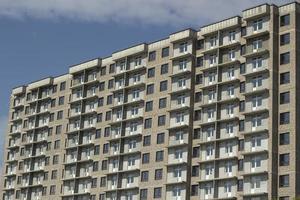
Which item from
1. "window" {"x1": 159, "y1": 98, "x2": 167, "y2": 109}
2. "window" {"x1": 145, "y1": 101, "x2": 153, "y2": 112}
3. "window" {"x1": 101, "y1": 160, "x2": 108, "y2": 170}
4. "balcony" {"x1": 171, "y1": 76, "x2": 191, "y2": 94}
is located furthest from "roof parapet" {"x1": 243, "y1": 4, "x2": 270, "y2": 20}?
"window" {"x1": 101, "y1": 160, "x2": 108, "y2": 170}

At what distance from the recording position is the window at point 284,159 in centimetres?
8675

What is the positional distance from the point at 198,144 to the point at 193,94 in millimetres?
7599

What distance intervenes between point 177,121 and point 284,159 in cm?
1934

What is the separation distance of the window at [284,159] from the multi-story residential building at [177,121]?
13cm

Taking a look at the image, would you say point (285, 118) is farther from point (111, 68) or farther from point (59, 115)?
point (59, 115)

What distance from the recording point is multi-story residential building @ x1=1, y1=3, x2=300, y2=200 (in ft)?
293

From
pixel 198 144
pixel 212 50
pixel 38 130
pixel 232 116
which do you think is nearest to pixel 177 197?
pixel 198 144

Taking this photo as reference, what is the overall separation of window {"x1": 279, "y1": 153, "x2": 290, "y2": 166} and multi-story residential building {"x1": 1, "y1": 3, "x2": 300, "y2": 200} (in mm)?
129

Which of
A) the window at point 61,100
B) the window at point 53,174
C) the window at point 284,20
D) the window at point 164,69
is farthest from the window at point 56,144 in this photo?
the window at point 284,20

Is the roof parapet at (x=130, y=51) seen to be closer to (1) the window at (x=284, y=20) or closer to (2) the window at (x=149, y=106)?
(2) the window at (x=149, y=106)

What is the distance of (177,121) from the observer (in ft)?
332

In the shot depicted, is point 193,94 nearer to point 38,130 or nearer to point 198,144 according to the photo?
point 198,144

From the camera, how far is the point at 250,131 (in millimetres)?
90188

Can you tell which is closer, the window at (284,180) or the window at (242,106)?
the window at (284,180)
